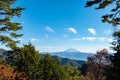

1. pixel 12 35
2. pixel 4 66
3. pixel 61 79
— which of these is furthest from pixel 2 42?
pixel 61 79

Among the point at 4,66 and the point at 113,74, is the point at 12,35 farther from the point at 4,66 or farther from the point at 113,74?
the point at 113,74

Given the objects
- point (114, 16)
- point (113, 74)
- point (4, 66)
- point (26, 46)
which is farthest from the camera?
point (4, 66)

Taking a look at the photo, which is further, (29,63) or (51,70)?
(51,70)

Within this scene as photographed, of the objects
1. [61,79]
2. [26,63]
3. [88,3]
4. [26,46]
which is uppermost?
[88,3]

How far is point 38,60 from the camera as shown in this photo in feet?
130

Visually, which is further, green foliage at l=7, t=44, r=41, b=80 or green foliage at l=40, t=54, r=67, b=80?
green foliage at l=40, t=54, r=67, b=80

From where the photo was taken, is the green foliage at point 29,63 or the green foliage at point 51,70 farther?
the green foliage at point 51,70

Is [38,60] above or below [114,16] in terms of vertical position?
below

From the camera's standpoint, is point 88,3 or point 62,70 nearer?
point 88,3

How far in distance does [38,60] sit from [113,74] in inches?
651

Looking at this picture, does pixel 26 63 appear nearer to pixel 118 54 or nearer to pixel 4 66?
pixel 4 66

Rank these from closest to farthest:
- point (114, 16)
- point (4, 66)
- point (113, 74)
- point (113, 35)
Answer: point (113, 74) < point (114, 16) < point (113, 35) < point (4, 66)

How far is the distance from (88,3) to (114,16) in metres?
3.22

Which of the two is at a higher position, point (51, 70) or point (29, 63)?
point (29, 63)
